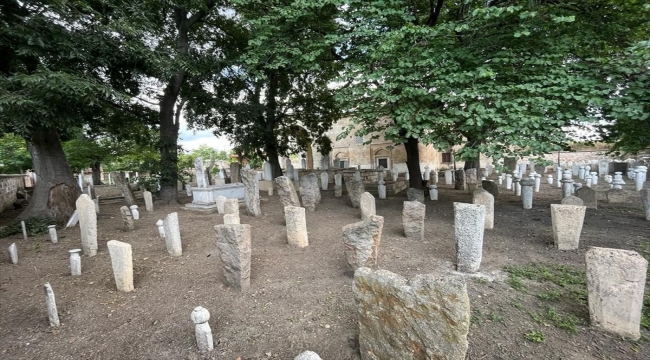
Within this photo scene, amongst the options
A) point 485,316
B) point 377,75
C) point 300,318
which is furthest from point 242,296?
point 377,75

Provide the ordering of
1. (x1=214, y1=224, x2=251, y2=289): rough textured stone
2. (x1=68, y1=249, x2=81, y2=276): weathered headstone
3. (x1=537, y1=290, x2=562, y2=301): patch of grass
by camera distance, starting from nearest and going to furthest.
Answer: (x1=537, y1=290, x2=562, y2=301): patch of grass
(x1=214, y1=224, x2=251, y2=289): rough textured stone
(x1=68, y1=249, x2=81, y2=276): weathered headstone

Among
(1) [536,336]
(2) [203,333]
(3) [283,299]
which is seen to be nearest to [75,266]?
(2) [203,333]

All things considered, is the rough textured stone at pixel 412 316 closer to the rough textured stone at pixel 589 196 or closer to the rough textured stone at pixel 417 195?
the rough textured stone at pixel 417 195

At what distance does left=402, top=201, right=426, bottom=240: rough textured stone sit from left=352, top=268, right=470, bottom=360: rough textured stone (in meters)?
3.43

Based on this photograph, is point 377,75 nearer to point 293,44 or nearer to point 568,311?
point 293,44

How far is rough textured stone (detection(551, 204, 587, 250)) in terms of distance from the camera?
470 cm

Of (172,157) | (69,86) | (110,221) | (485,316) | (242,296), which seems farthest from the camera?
(172,157)

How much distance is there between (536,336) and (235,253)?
3.53 meters

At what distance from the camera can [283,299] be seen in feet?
11.9

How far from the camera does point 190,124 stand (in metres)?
13.7

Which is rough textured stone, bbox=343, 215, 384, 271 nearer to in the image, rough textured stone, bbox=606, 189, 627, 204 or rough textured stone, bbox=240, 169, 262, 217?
rough textured stone, bbox=240, 169, 262, 217

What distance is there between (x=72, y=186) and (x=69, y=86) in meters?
4.37

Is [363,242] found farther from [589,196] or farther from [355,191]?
[589,196]

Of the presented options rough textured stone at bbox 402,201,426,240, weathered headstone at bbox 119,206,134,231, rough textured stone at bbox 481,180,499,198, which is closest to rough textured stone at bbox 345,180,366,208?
rough textured stone at bbox 402,201,426,240
